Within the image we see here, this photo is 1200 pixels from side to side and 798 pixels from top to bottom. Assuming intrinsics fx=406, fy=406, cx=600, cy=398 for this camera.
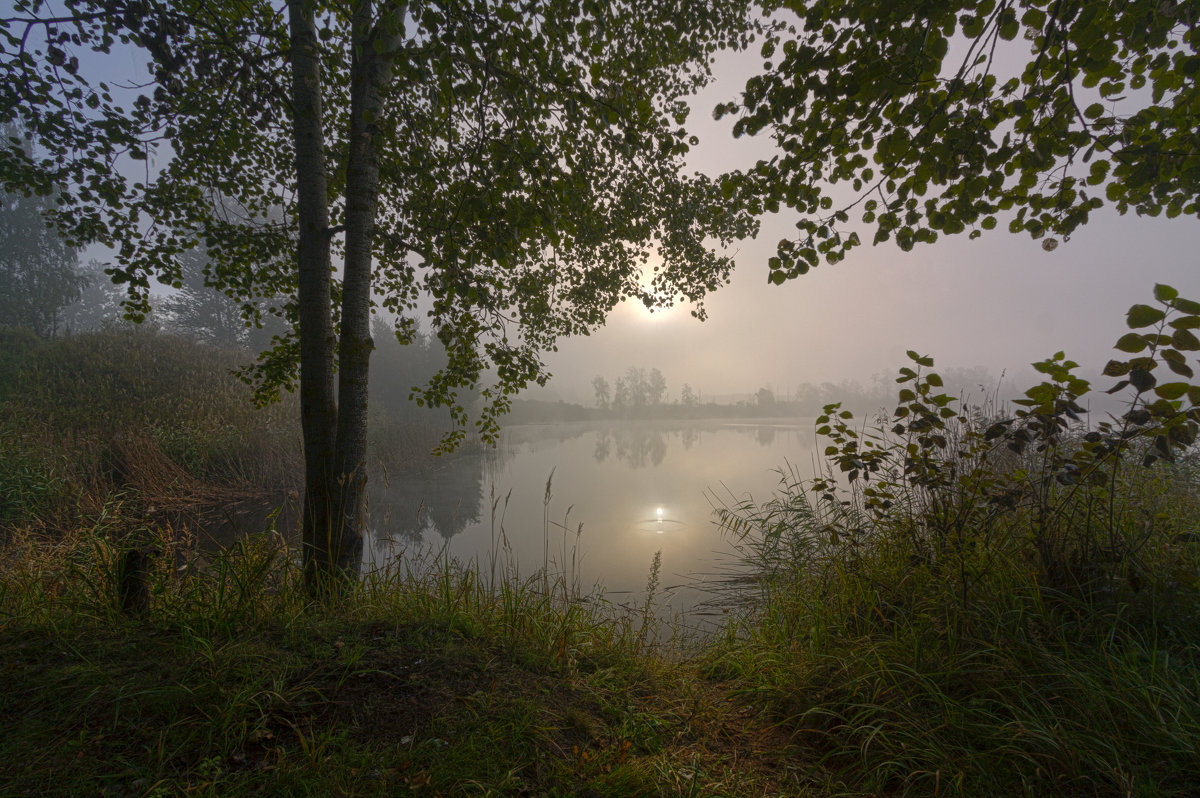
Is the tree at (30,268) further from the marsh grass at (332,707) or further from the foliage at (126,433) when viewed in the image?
the marsh grass at (332,707)

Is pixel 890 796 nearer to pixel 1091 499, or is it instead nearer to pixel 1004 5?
pixel 1091 499

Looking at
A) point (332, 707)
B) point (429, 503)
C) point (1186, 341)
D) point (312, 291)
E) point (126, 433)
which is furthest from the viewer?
point (429, 503)

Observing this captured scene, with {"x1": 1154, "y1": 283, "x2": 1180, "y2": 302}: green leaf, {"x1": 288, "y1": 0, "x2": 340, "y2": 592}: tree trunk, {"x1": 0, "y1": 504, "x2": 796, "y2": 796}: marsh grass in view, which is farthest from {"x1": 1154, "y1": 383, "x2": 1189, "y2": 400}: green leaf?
{"x1": 288, "y1": 0, "x2": 340, "y2": 592}: tree trunk

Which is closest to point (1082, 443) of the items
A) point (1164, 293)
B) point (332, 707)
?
point (1164, 293)

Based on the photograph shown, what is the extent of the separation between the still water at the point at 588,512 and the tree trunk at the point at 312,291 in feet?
1.43

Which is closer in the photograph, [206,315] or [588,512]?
[588,512]

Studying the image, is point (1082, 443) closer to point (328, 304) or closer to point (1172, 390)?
point (1172, 390)

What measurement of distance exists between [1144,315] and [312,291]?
4750 mm

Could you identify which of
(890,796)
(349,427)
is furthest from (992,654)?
(349,427)

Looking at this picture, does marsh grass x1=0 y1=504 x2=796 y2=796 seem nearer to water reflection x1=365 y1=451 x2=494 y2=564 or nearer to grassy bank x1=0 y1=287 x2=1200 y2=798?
grassy bank x1=0 y1=287 x2=1200 y2=798

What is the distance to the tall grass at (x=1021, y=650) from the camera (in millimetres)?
1439

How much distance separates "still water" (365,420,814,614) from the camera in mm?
5789

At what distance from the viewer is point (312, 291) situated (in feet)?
10.0

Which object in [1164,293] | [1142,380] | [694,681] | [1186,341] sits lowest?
[694,681]
